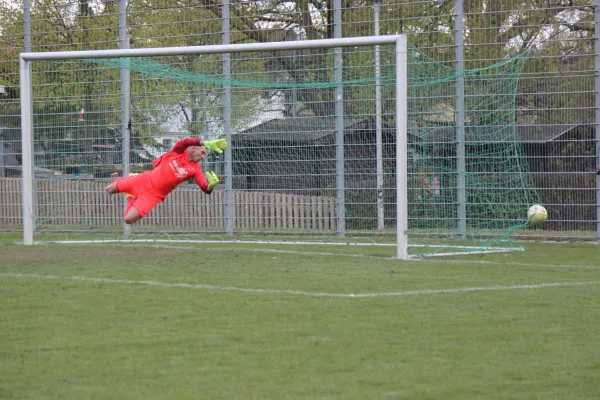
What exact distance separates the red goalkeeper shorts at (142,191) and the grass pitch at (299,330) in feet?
4.18

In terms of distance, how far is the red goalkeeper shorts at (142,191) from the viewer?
44.3 ft

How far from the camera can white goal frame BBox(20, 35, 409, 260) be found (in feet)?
41.1

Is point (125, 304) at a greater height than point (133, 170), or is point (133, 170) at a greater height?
point (133, 170)

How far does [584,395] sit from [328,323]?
2.67 metres

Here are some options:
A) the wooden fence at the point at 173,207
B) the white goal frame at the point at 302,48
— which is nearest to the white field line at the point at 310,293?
the white goal frame at the point at 302,48

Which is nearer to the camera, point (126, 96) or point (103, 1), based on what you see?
point (126, 96)

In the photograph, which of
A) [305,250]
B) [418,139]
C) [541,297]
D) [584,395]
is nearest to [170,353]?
[584,395]

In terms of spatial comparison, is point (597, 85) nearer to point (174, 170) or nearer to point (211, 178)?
point (211, 178)

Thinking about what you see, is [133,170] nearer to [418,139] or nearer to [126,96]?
[126,96]

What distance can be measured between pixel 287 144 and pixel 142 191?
155 inches

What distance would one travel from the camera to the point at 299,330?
736 cm

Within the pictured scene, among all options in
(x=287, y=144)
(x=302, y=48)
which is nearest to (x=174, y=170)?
(x=302, y=48)

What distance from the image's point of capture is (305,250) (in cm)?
1455

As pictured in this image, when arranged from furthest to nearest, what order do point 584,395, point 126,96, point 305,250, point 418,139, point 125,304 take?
point 126,96, point 418,139, point 305,250, point 125,304, point 584,395
